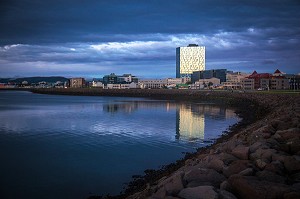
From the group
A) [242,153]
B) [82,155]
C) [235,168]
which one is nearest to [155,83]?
[82,155]

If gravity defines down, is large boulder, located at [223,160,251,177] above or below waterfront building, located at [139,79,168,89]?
below

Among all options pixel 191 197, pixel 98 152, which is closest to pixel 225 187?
pixel 191 197

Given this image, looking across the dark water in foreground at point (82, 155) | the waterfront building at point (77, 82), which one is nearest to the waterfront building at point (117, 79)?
the waterfront building at point (77, 82)

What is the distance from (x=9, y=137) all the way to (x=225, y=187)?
1574 centimetres

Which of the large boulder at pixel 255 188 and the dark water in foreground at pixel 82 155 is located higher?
the large boulder at pixel 255 188

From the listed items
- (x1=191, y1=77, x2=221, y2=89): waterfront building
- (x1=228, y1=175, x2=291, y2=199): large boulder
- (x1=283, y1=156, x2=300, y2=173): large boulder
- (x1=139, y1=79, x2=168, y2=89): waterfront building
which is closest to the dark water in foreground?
(x1=283, y1=156, x2=300, y2=173): large boulder

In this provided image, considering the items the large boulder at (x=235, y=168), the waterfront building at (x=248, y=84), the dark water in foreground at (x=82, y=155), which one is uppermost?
the waterfront building at (x=248, y=84)

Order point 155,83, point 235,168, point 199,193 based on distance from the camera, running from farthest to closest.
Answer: point 155,83
point 235,168
point 199,193

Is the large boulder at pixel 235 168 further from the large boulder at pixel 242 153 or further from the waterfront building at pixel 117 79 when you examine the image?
the waterfront building at pixel 117 79

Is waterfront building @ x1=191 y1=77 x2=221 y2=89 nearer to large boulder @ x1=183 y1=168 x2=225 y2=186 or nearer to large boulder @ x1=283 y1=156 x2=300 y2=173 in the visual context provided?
large boulder @ x1=283 y1=156 x2=300 y2=173

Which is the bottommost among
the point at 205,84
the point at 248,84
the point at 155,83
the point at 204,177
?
the point at 204,177

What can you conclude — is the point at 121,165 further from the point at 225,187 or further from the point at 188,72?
the point at 188,72

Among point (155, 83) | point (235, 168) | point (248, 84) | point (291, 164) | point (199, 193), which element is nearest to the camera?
point (199, 193)

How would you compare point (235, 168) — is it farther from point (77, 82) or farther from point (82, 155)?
point (77, 82)
